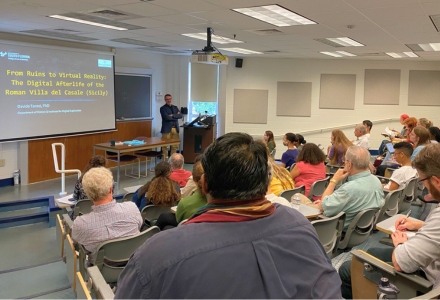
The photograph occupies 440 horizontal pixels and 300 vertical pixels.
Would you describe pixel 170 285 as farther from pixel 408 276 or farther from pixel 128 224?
pixel 128 224

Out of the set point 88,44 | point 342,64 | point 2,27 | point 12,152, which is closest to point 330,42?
point 342,64

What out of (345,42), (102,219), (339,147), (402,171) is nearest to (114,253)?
(102,219)

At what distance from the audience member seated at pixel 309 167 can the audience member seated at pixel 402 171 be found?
742mm

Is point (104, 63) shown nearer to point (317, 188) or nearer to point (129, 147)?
point (129, 147)

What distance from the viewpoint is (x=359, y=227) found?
309 cm

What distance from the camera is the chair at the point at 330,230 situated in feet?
8.77

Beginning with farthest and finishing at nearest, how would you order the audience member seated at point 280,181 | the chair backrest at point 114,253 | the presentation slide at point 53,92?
the presentation slide at point 53,92
the audience member seated at point 280,181
the chair backrest at point 114,253

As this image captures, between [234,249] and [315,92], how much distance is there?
9627 mm

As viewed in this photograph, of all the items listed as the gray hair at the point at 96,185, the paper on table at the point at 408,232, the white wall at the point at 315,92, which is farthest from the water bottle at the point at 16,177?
the paper on table at the point at 408,232

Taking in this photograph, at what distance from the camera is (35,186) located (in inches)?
260

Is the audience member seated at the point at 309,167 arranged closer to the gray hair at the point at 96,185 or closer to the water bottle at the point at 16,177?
the gray hair at the point at 96,185

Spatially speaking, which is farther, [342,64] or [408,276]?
[342,64]

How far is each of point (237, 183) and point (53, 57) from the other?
6.99 metres

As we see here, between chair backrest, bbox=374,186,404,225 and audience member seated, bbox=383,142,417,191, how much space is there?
28 centimetres
